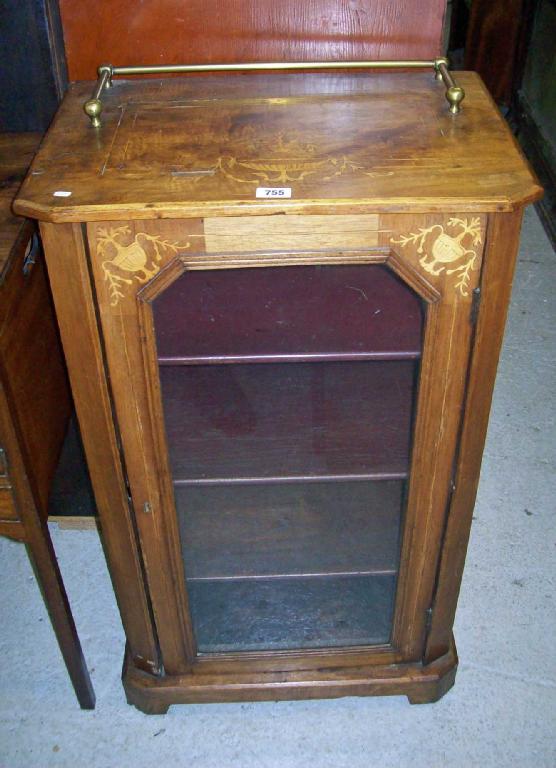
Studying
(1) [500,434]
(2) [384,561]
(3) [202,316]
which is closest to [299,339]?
(3) [202,316]

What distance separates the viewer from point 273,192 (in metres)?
0.89

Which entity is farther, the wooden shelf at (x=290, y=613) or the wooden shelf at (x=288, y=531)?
the wooden shelf at (x=290, y=613)

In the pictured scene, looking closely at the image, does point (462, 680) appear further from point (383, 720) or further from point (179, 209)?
point (179, 209)

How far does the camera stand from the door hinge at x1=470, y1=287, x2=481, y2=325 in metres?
0.96

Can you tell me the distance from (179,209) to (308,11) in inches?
20.3

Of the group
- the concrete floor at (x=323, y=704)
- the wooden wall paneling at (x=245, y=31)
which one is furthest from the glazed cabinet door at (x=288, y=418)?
the wooden wall paneling at (x=245, y=31)

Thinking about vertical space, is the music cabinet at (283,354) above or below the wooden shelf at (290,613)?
above

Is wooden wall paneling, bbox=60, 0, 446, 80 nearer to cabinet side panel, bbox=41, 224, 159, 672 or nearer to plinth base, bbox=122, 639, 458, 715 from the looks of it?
cabinet side panel, bbox=41, 224, 159, 672

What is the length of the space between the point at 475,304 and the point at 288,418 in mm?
404

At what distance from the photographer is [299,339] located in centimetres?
112

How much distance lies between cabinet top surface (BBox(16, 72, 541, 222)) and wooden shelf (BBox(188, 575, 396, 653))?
71 cm

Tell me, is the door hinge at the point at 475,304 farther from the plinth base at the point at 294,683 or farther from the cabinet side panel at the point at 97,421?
the plinth base at the point at 294,683

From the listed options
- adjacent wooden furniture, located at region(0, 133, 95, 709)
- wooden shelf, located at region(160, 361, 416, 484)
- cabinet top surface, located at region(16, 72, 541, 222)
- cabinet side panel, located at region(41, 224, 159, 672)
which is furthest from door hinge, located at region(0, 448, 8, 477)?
cabinet top surface, located at region(16, 72, 541, 222)

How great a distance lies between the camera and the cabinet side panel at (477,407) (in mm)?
925
